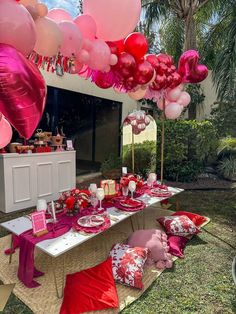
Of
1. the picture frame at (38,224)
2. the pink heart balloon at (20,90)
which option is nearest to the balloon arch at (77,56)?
the pink heart balloon at (20,90)

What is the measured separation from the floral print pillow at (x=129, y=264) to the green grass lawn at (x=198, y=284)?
0.47 feet

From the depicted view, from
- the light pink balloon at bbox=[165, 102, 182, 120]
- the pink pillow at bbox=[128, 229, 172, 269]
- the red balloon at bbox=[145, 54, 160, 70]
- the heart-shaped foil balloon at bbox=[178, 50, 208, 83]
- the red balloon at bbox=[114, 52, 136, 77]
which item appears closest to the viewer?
the pink pillow at bbox=[128, 229, 172, 269]

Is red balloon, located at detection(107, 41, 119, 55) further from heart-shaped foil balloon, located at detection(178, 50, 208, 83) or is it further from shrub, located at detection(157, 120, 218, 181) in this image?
shrub, located at detection(157, 120, 218, 181)

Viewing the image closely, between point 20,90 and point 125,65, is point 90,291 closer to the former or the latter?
point 20,90

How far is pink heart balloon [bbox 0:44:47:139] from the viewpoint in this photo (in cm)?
112

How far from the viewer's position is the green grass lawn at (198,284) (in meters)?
1.87

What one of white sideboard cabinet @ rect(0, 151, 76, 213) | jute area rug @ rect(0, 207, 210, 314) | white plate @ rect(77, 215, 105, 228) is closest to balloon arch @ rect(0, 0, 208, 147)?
white plate @ rect(77, 215, 105, 228)

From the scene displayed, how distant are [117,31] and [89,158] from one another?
461 centimetres

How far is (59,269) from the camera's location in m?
2.31

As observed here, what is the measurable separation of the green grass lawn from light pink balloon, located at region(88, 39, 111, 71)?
2005 mm

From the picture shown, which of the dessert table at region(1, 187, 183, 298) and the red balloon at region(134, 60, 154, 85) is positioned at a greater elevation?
the red balloon at region(134, 60, 154, 85)

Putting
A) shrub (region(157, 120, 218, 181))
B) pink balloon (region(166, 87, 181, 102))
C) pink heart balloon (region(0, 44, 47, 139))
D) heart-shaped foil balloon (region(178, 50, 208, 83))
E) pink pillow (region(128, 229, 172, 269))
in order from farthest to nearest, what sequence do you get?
shrub (region(157, 120, 218, 181)) → pink balloon (region(166, 87, 181, 102)) → heart-shaped foil balloon (region(178, 50, 208, 83)) → pink pillow (region(128, 229, 172, 269)) → pink heart balloon (region(0, 44, 47, 139))

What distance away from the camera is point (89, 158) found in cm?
654

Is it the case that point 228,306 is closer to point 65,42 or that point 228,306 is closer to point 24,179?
point 65,42
